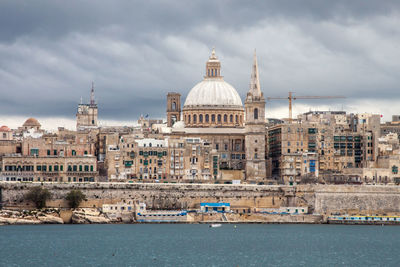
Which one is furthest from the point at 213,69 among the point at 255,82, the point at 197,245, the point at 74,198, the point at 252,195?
the point at 197,245

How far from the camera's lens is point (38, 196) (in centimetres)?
9906

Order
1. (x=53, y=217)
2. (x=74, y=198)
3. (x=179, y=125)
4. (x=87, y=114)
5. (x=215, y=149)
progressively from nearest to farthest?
(x=53, y=217) → (x=74, y=198) → (x=215, y=149) → (x=179, y=125) → (x=87, y=114)

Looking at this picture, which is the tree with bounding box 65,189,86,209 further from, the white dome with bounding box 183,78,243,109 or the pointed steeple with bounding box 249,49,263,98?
the white dome with bounding box 183,78,243,109

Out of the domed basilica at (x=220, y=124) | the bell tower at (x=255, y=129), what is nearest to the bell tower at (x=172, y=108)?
the domed basilica at (x=220, y=124)

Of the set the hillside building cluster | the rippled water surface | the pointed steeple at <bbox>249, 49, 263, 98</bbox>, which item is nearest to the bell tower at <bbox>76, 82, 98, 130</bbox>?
the hillside building cluster

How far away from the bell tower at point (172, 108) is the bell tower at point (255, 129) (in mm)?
16694

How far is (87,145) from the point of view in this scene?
115125mm

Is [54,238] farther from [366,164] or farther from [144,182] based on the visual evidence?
[366,164]

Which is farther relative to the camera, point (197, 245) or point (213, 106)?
point (213, 106)

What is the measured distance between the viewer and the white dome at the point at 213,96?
4993 inches

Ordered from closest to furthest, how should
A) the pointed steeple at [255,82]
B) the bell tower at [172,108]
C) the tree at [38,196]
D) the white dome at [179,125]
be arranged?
1. the tree at [38,196]
2. the pointed steeple at [255,82]
3. the white dome at [179,125]
4. the bell tower at [172,108]

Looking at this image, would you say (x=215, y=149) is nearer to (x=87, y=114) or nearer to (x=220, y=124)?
(x=220, y=124)

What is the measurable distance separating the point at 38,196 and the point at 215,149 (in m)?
29.0

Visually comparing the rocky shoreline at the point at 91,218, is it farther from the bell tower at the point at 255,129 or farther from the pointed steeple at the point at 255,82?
the pointed steeple at the point at 255,82
